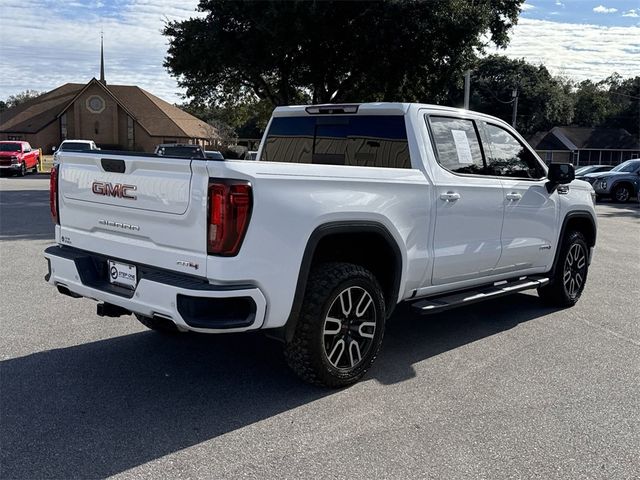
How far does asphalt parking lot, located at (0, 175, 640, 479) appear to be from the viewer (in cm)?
346

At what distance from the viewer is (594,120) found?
8225 centimetres

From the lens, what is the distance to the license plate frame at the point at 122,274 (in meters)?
4.12

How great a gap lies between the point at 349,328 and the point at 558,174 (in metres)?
3.11

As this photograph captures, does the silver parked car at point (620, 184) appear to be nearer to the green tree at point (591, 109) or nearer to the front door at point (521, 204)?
the front door at point (521, 204)

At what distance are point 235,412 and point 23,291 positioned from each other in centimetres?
410

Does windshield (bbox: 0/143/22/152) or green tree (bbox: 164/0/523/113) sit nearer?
green tree (bbox: 164/0/523/113)

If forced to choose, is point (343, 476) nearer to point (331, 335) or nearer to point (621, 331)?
point (331, 335)

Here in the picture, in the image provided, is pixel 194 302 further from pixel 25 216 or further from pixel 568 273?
pixel 25 216

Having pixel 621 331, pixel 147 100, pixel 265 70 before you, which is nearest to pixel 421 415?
pixel 621 331

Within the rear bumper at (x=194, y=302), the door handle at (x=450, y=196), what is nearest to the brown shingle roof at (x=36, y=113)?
the door handle at (x=450, y=196)

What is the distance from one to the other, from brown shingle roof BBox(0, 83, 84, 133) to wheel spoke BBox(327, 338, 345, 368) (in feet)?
205

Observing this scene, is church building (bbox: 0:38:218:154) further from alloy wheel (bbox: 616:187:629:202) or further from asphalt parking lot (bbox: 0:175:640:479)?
asphalt parking lot (bbox: 0:175:640:479)

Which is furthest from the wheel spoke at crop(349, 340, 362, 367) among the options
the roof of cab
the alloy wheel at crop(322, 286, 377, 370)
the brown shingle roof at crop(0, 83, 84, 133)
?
the brown shingle roof at crop(0, 83, 84, 133)

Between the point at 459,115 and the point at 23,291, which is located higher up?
the point at 459,115
